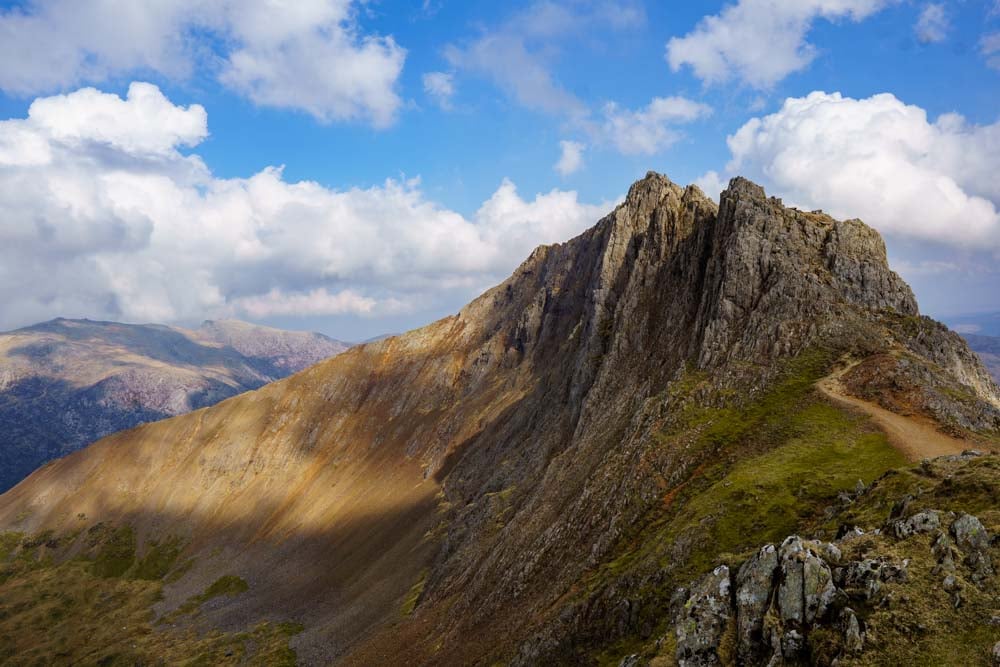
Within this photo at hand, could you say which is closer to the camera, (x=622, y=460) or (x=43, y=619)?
(x=622, y=460)

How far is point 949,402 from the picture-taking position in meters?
47.6

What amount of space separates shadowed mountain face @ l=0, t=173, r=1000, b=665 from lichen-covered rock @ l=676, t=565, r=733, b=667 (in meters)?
3.49

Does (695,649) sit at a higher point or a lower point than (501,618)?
higher

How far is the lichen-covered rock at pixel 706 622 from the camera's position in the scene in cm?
2356

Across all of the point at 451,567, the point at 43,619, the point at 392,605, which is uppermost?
the point at 451,567

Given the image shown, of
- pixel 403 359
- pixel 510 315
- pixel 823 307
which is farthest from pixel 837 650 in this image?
pixel 403 359

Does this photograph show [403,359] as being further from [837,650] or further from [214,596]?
[837,650]

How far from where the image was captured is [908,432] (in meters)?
44.4

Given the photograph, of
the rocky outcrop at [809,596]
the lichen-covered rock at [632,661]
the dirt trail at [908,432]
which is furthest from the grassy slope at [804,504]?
the dirt trail at [908,432]

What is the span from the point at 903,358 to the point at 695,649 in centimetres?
4346

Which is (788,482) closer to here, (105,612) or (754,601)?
(754,601)

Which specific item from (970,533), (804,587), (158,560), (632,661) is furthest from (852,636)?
(158,560)

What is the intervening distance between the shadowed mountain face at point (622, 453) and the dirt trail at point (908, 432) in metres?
0.81

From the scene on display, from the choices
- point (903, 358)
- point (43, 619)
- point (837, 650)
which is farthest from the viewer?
point (43, 619)
